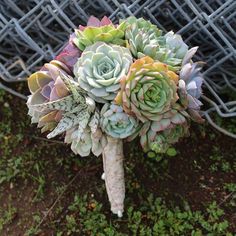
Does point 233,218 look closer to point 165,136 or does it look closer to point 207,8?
point 165,136

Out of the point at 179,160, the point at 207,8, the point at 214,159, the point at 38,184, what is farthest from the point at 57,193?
the point at 207,8

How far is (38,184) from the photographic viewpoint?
1.71 meters

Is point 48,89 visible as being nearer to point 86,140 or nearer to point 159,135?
point 86,140

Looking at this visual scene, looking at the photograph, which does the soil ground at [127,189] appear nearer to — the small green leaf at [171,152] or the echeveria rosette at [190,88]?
the small green leaf at [171,152]

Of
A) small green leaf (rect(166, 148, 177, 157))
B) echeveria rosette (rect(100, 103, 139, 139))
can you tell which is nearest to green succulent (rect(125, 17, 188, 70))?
echeveria rosette (rect(100, 103, 139, 139))

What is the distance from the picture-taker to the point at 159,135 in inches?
51.5

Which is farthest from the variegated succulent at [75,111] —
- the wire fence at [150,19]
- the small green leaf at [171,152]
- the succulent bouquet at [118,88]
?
the small green leaf at [171,152]

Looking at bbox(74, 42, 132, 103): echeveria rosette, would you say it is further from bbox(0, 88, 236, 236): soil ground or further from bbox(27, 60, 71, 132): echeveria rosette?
bbox(0, 88, 236, 236): soil ground

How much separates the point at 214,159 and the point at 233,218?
205 millimetres

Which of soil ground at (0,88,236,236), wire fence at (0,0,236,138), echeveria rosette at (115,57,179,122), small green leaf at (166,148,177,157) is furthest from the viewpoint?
small green leaf at (166,148,177,157)

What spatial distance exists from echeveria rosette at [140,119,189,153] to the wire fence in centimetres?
25

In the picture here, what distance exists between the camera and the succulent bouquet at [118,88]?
1.21 m

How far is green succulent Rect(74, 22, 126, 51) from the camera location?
1267 mm

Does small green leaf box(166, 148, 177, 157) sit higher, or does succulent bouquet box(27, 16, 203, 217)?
succulent bouquet box(27, 16, 203, 217)
